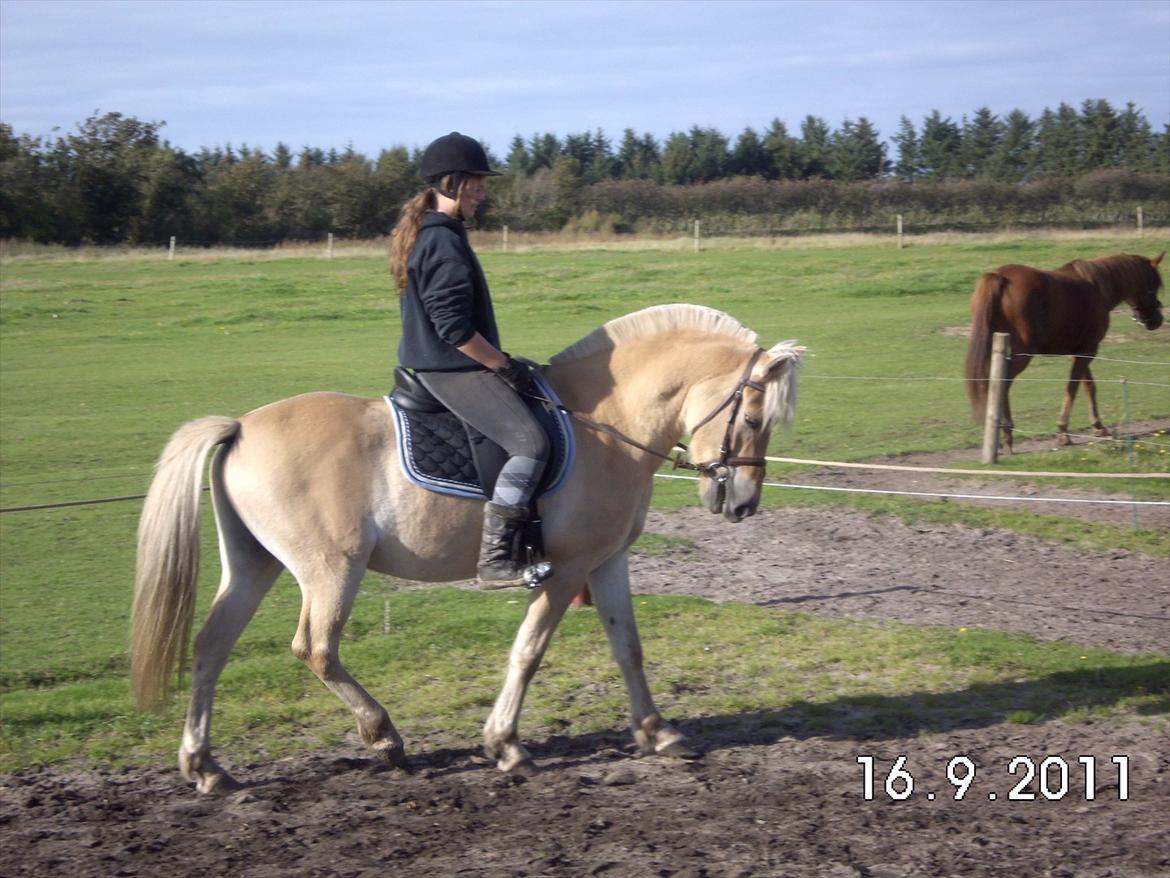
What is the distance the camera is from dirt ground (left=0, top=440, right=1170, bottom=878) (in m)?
4.59

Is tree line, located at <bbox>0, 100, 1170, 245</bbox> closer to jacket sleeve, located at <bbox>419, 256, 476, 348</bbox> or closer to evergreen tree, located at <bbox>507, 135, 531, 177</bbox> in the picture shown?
evergreen tree, located at <bbox>507, 135, 531, 177</bbox>

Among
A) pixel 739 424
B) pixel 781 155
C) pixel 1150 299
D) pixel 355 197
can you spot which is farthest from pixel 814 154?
pixel 739 424

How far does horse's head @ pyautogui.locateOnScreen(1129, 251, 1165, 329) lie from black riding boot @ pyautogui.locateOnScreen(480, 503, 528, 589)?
1367cm

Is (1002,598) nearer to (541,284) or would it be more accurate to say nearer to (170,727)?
(170,727)

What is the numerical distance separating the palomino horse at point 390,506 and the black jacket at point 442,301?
0.44 m

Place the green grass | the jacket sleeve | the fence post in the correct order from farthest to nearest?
the fence post → the green grass → the jacket sleeve

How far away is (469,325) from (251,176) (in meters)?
53.7

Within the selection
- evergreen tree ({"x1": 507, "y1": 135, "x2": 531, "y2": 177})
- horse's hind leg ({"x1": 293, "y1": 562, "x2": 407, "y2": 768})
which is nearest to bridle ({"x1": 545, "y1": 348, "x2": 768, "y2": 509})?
horse's hind leg ({"x1": 293, "y1": 562, "x2": 407, "y2": 768})

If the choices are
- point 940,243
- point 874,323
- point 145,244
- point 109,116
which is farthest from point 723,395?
point 109,116

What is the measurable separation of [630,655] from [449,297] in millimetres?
2051

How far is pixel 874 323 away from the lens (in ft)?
84.2

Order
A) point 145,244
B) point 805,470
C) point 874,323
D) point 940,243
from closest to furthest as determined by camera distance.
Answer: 1. point 805,470
2. point 874,323
3. point 940,243
4. point 145,244

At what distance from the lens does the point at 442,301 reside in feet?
17.6

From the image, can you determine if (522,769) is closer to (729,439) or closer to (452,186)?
(729,439)
